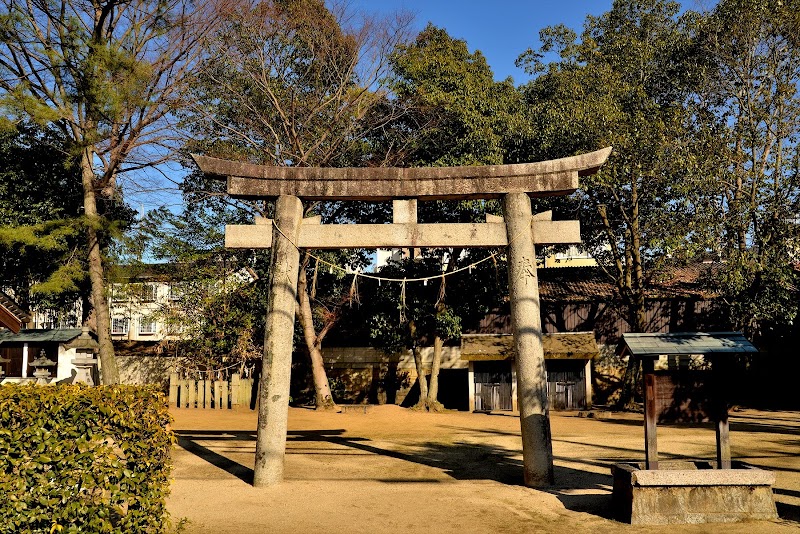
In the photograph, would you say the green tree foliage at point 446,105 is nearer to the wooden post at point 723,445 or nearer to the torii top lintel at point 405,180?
the torii top lintel at point 405,180

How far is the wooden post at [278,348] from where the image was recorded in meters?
10.3

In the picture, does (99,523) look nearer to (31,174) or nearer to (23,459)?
(23,459)

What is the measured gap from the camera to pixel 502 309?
26.7 m

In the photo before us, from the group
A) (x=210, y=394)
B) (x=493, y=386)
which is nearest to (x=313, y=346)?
(x=210, y=394)

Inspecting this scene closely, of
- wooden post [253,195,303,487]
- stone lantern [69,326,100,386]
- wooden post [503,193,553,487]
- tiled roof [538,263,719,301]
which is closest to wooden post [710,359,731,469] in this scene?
wooden post [503,193,553,487]

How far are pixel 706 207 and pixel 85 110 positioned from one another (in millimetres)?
19632

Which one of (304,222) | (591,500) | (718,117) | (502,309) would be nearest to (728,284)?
(718,117)

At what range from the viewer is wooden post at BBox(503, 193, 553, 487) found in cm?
Answer: 1005

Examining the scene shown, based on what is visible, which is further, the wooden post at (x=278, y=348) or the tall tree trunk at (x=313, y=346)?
the tall tree trunk at (x=313, y=346)

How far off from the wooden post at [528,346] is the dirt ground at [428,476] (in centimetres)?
53

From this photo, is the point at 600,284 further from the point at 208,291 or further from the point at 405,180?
the point at 405,180

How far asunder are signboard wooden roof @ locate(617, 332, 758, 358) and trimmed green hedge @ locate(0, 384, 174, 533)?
6581 millimetres

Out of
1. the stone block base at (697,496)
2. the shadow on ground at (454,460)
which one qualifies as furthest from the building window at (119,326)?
the stone block base at (697,496)

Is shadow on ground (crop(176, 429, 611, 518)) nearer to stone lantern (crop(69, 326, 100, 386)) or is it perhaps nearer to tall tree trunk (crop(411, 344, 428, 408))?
stone lantern (crop(69, 326, 100, 386))
